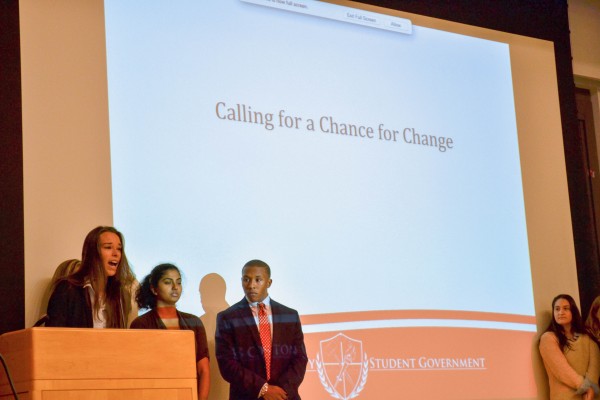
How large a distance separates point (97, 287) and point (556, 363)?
9.87 ft

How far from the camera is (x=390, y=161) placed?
5168 millimetres

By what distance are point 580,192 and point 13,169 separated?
3822mm

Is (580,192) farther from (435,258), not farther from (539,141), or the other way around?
(435,258)

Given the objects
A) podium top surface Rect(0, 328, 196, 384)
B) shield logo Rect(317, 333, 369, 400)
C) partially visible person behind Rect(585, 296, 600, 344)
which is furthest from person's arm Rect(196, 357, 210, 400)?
partially visible person behind Rect(585, 296, 600, 344)

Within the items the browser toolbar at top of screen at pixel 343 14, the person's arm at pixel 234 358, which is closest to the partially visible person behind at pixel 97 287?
the person's arm at pixel 234 358

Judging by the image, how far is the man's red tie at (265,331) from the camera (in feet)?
14.5

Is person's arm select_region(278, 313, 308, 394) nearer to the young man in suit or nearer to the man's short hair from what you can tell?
the young man in suit

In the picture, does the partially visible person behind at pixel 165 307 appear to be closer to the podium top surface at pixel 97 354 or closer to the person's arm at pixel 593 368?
the podium top surface at pixel 97 354

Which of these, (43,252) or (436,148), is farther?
(436,148)

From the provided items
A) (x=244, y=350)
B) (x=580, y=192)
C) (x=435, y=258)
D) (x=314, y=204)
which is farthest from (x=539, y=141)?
(x=244, y=350)

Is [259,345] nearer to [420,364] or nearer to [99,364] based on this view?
[420,364]

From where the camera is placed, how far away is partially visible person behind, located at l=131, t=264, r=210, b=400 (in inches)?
163

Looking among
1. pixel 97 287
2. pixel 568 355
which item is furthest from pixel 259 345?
pixel 568 355

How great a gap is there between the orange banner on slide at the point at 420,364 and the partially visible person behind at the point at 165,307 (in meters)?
0.59
